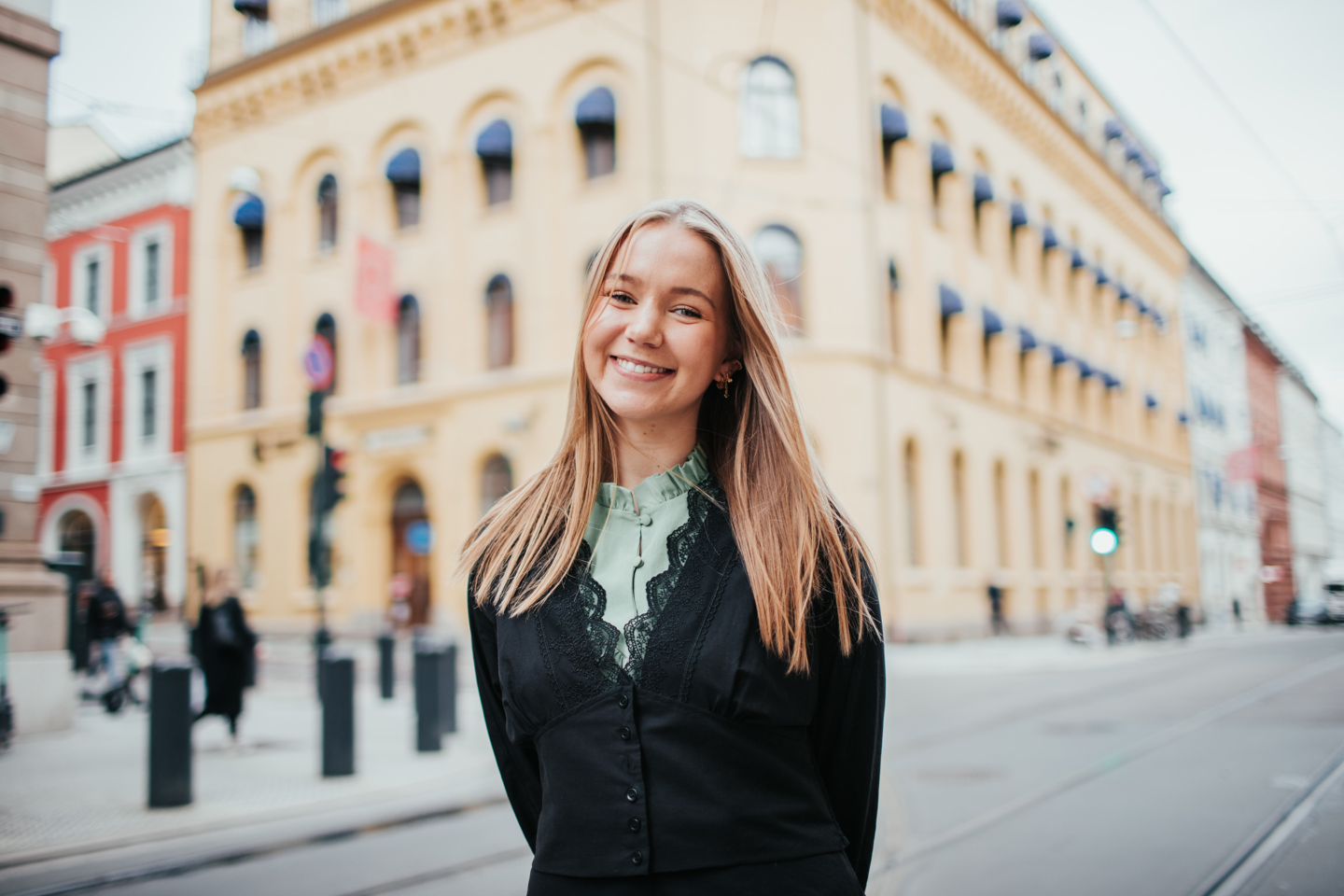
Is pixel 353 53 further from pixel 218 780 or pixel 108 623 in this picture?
pixel 218 780

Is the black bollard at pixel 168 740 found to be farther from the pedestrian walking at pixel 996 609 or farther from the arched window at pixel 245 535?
the pedestrian walking at pixel 996 609

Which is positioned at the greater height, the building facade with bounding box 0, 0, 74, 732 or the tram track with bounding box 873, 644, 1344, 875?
the building facade with bounding box 0, 0, 74, 732

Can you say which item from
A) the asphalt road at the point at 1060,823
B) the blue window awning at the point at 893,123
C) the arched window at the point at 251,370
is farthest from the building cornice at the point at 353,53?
the asphalt road at the point at 1060,823

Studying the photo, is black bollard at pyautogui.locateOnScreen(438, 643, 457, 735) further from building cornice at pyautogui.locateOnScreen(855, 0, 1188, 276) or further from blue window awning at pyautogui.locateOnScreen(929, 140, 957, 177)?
blue window awning at pyautogui.locateOnScreen(929, 140, 957, 177)

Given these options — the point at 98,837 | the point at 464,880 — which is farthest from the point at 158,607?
the point at 464,880

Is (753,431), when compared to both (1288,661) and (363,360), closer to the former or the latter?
(1288,661)

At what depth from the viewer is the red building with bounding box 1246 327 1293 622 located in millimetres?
50219

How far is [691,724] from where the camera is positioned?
160 centimetres

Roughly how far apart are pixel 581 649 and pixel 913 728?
9951mm

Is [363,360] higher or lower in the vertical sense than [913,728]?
higher

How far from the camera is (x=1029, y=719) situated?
1128cm

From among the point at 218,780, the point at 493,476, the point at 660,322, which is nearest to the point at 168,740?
the point at 218,780

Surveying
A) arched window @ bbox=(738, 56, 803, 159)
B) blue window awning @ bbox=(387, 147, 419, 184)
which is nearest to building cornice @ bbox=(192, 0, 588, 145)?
blue window awning @ bbox=(387, 147, 419, 184)

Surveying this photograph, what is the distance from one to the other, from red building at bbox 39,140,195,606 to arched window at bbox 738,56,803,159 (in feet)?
41.2
